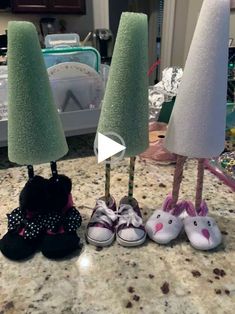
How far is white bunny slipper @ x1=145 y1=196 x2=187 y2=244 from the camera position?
442mm

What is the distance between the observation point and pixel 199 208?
470mm

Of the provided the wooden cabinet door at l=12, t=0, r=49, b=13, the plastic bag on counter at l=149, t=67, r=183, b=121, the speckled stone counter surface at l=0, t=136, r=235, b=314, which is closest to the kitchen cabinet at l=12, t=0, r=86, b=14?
the wooden cabinet door at l=12, t=0, r=49, b=13

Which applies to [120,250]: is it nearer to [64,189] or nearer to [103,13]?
[64,189]

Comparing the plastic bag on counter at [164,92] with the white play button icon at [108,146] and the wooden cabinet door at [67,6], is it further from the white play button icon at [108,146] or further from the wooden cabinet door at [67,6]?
the wooden cabinet door at [67,6]

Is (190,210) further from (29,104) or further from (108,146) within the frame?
(29,104)

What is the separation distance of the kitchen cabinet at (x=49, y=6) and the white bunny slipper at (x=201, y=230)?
1655 millimetres

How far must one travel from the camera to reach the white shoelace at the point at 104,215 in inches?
17.7

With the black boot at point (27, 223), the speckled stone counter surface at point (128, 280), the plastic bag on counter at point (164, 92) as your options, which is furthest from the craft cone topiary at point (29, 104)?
the plastic bag on counter at point (164, 92)

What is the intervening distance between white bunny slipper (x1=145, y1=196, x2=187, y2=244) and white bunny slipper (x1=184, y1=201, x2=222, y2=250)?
0.02 metres

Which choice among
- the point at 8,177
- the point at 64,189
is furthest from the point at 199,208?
the point at 8,177

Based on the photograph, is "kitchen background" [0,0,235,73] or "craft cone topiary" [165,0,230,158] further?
"kitchen background" [0,0,235,73]

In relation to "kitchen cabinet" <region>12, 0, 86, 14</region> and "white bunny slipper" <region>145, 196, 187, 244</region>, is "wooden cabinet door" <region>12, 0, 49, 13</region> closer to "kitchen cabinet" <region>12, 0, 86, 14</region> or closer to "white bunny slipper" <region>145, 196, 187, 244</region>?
"kitchen cabinet" <region>12, 0, 86, 14</region>

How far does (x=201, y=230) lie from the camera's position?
1.44 feet

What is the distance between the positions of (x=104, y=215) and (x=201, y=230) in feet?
0.52
